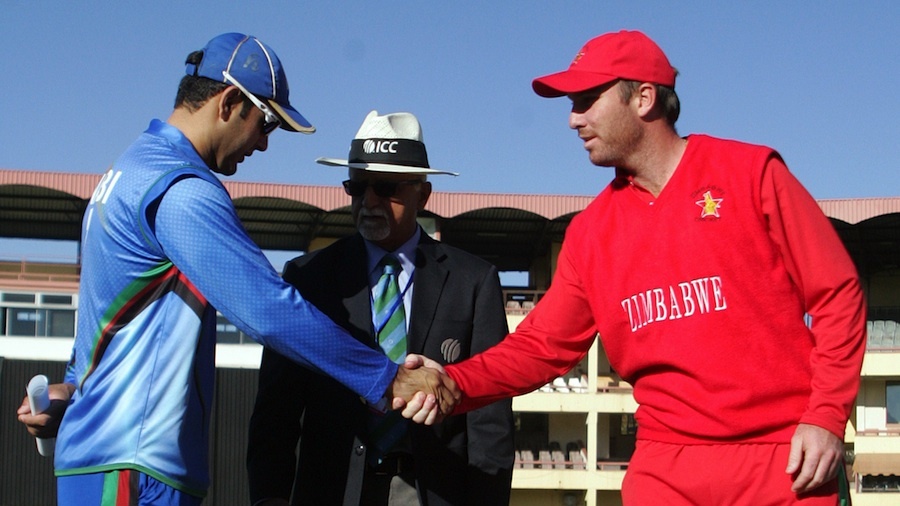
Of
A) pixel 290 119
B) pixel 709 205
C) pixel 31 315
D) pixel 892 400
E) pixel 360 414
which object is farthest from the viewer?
pixel 892 400

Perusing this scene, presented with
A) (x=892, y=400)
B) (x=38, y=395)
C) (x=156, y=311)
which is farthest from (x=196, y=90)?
(x=892, y=400)

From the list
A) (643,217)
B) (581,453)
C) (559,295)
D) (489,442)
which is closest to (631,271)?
(643,217)

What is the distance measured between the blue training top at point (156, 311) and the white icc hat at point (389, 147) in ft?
4.79

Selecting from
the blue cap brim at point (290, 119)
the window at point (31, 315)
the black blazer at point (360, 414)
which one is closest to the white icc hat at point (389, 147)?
the black blazer at point (360, 414)

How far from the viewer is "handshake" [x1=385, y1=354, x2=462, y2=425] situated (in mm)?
4332

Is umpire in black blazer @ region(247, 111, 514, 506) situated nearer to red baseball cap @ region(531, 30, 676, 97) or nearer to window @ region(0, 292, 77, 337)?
red baseball cap @ region(531, 30, 676, 97)

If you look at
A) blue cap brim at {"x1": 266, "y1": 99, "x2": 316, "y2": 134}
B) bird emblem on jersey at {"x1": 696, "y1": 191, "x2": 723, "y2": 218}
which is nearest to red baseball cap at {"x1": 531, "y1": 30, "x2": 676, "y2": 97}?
bird emblem on jersey at {"x1": 696, "y1": 191, "x2": 723, "y2": 218}

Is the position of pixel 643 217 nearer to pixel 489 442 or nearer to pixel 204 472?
pixel 489 442

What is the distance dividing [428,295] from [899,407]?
4147 centimetres

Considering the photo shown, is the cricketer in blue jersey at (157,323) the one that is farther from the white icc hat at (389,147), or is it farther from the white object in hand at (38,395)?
the white icc hat at (389,147)

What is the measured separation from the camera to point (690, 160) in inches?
155

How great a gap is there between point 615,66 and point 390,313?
154 cm

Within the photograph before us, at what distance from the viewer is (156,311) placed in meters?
3.68

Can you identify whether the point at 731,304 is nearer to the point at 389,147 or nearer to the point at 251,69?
the point at 251,69
